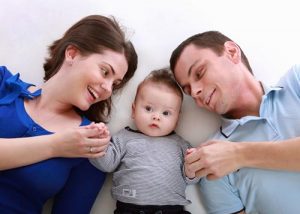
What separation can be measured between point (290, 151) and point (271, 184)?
0.15 meters

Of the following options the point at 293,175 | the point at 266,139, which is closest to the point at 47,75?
the point at 266,139

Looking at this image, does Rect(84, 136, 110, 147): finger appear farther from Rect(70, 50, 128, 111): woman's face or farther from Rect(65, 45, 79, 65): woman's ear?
Rect(65, 45, 79, 65): woman's ear

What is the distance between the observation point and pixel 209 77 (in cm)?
128

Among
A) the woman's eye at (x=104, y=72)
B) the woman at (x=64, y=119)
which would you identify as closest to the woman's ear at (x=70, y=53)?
the woman at (x=64, y=119)

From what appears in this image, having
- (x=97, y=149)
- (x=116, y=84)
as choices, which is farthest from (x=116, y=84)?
(x=97, y=149)

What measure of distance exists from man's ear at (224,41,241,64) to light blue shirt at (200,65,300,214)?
6.3 inches

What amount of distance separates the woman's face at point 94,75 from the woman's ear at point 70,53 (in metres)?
0.02

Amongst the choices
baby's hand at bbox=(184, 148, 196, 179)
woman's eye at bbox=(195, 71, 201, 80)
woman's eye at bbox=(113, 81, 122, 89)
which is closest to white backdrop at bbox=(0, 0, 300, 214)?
woman's eye at bbox=(113, 81, 122, 89)

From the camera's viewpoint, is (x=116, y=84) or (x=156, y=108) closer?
(x=156, y=108)

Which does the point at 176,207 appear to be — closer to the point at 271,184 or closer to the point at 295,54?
the point at 271,184

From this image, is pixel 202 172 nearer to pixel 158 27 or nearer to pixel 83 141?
pixel 83 141

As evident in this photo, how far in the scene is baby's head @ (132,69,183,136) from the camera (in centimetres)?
128

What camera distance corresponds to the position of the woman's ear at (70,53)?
4.28 ft

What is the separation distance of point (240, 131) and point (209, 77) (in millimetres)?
222
